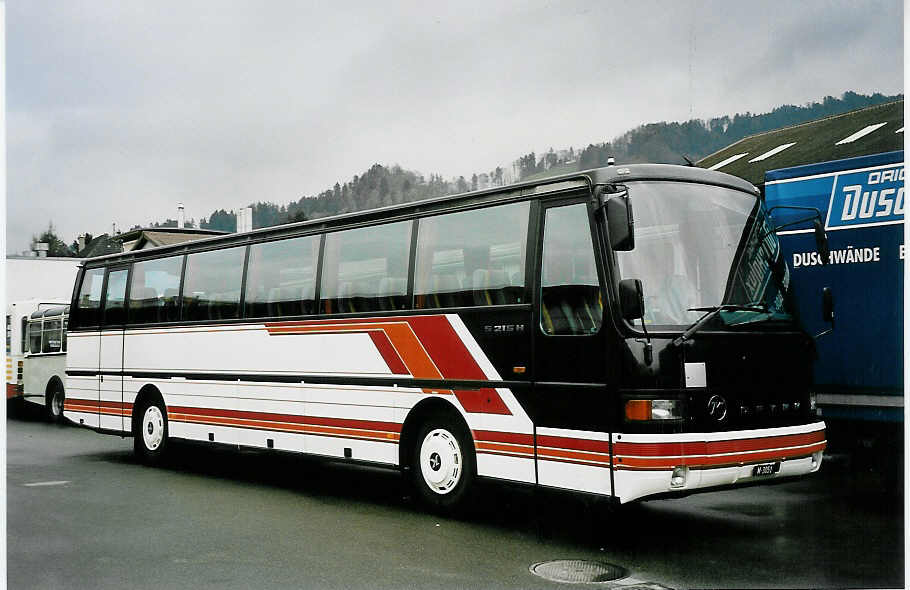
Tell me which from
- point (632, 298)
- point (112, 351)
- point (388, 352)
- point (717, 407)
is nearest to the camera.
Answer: point (632, 298)

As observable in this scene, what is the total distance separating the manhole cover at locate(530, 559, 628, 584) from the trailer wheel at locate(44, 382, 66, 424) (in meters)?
17.4

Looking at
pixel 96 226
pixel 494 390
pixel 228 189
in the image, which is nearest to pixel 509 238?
pixel 494 390

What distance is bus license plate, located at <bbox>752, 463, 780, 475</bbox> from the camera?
7.85 meters

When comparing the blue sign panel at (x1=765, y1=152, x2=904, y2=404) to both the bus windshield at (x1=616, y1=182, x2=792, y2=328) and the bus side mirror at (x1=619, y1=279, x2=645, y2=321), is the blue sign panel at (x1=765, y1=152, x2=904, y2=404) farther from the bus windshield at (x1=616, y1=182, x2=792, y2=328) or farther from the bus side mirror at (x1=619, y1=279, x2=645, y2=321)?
the bus side mirror at (x1=619, y1=279, x2=645, y2=321)

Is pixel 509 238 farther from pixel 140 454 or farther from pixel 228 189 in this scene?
pixel 228 189

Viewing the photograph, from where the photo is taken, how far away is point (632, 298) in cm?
747

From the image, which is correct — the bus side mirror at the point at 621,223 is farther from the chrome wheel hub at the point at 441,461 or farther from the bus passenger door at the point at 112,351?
the bus passenger door at the point at 112,351

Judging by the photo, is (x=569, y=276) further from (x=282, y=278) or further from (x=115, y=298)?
(x=115, y=298)

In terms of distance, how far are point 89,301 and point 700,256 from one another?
34.4ft

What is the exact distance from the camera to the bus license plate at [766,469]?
7.85 m

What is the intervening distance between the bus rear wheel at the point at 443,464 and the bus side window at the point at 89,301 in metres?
7.29

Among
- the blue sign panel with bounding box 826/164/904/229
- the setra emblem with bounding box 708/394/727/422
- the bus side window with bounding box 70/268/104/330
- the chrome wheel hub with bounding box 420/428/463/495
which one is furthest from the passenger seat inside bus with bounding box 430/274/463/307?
the bus side window with bounding box 70/268/104/330

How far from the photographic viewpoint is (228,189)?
1672cm

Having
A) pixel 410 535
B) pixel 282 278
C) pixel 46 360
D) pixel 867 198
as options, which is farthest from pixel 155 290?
pixel 46 360
